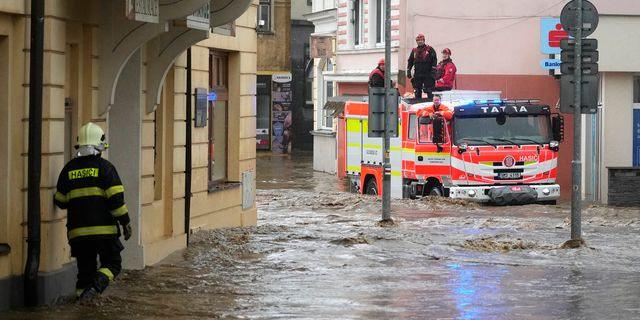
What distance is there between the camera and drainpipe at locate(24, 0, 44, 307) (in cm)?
1086

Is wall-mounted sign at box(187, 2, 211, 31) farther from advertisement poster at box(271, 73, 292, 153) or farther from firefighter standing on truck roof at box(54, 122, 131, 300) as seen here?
advertisement poster at box(271, 73, 292, 153)

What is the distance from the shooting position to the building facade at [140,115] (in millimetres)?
10992

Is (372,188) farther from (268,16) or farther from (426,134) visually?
(268,16)

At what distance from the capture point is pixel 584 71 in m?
16.9

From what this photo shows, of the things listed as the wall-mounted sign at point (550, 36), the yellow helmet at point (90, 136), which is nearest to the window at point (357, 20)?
the wall-mounted sign at point (550, 36)

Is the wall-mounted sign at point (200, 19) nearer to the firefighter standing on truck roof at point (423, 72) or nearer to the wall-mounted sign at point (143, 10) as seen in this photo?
the wall-mounted sign at point (143, 10)

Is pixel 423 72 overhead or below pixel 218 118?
overhead

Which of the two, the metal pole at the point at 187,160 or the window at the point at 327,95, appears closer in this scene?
the metal pole at the point at 187,160

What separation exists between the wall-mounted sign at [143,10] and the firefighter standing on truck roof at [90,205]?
1.14 meters

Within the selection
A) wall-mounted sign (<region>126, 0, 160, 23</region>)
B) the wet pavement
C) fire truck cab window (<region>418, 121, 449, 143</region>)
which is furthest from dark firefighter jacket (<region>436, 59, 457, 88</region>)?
wall-mounted sign (<region>126, 0, 160, 23</region>)

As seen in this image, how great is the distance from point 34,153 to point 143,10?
5.97 feet

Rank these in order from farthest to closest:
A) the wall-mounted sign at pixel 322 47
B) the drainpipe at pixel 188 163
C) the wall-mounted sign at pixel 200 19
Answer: the wall-mounted sign at pixel 322 47, the drainpipe at pixel 188 163, the wall-mounted sign at pixel 200 19

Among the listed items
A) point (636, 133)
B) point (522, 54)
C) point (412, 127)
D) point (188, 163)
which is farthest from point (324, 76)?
point (188, 163)

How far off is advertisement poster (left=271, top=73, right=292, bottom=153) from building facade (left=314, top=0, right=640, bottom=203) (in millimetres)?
13781
